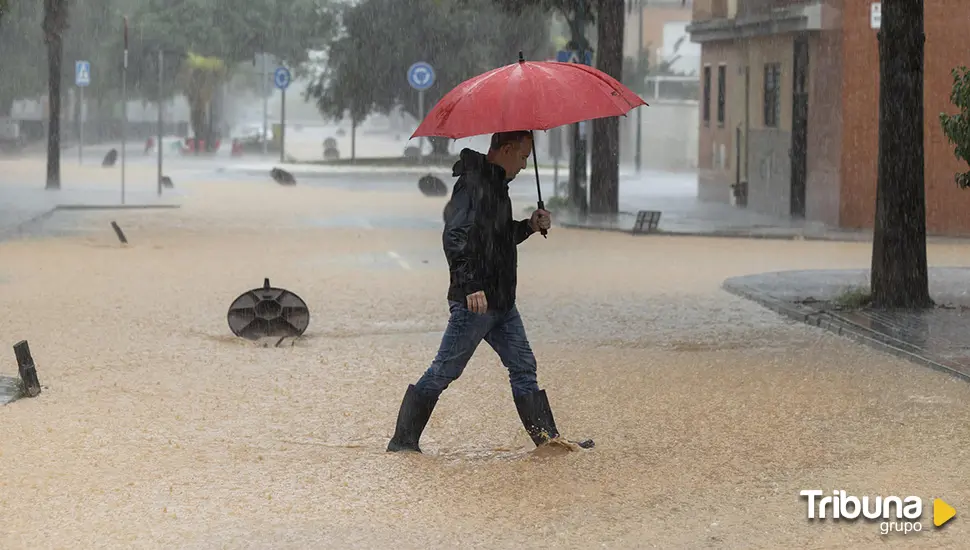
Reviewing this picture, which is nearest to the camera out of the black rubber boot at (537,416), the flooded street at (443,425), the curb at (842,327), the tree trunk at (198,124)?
the flooded street at (443,425)

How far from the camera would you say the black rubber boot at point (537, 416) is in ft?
25.9

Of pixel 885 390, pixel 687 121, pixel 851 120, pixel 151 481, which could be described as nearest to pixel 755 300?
pixel 885 390

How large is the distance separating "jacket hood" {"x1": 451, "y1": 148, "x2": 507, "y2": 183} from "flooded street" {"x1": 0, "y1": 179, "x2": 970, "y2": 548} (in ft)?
4.36

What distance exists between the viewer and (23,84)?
235 feet

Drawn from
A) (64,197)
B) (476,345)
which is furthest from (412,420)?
(64,197)

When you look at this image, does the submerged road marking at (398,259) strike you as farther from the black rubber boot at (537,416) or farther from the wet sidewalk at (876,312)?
the black rubber boot at (537,416)

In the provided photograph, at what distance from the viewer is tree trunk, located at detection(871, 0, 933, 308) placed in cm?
1395

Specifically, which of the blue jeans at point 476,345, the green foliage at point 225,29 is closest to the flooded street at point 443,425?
the blue jeans at point 476,345

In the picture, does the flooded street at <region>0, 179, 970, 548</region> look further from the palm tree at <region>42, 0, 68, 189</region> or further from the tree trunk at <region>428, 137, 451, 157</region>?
the tree trunk at <region>428, 137, 451, 157</region>

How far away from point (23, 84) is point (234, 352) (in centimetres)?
6352

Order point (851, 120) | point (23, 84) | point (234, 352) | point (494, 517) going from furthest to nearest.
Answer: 1. point (23, 84)
2. point (851, 120)
3. point (234, 352)
4. point (494, 517)

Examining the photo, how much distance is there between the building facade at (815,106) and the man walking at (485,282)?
1693 centimetres

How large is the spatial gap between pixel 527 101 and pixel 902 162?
285 inches

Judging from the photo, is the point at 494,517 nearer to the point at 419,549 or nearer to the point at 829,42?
the point at 419,549
